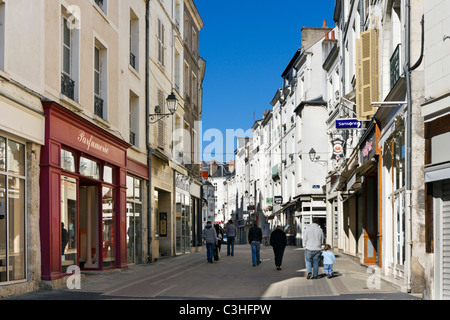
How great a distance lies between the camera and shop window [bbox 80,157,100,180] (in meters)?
16.4

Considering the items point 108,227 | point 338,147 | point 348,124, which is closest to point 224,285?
point 108,227

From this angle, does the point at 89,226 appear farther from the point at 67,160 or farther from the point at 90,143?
the point at 67,160

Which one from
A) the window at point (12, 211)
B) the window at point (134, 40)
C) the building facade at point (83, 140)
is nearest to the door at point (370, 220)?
the building facade at point (83, 140)

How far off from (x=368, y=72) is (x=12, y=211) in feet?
31.4

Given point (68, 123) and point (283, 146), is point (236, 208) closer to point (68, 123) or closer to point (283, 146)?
point (283, 146)

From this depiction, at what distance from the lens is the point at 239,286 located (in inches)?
596

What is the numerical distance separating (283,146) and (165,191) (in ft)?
86.6

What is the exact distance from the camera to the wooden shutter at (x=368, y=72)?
16.9 meters

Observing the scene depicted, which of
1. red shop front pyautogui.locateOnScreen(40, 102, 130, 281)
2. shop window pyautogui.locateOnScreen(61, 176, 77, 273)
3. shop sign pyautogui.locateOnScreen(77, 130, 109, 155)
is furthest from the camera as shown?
shop sign pyautogui.locateOnScreen(77, 130, 109, 155)

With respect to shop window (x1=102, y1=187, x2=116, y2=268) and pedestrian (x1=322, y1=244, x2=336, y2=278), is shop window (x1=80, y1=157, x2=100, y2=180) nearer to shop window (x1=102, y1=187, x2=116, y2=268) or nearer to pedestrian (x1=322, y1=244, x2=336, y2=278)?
shop window (x1=102, y1=187, x2=116, y2=268)

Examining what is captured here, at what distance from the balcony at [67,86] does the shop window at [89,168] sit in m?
1.66

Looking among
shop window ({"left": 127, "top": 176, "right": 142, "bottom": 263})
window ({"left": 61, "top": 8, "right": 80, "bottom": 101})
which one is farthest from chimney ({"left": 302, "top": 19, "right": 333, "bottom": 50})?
window ({"left": 61, "top": 8, "right": 80, "bottom": 101})

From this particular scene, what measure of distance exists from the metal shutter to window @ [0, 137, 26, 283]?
26.1 ft

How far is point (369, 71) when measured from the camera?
666 inches
